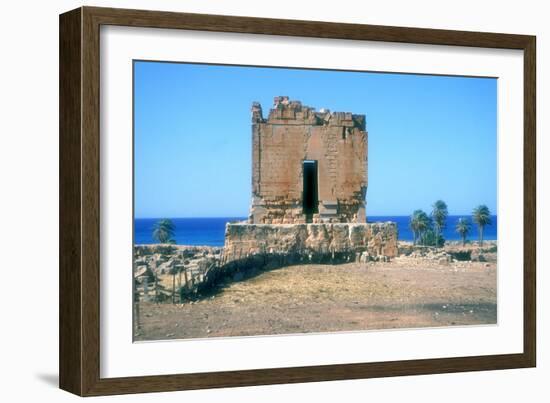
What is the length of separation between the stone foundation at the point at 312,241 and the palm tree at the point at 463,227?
639 millimetres

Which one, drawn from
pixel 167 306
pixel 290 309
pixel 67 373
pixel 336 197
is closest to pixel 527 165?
pixel 336 197

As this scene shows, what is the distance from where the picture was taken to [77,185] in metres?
9.75

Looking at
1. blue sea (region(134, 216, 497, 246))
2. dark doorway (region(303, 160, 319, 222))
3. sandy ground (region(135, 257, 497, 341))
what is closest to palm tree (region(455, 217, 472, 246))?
sandy ground (region(135, 257, 497, 341))

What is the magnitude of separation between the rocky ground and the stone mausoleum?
0.18 meters

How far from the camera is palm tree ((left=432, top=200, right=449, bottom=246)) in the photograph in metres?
11.0

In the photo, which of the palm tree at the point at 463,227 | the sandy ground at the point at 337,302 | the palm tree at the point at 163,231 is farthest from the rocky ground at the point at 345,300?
the palm tree at the point at 163,231

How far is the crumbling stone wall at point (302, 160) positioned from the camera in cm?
1048

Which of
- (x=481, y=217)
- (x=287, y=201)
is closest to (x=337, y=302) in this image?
(x=287, y=201)

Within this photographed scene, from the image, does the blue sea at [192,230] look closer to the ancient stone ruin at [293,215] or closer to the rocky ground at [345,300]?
the ancient stone ruin at [293,215]

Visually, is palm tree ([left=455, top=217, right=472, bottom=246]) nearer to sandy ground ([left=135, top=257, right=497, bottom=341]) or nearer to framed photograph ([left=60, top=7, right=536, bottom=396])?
framed photograph ([left=60, top=7, right=536, bottom=396])

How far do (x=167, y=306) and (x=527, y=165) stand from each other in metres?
3.68

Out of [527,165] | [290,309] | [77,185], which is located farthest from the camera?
[527,165]

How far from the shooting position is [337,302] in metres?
10.7

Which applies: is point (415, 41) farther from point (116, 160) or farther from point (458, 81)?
point (116, 160)
